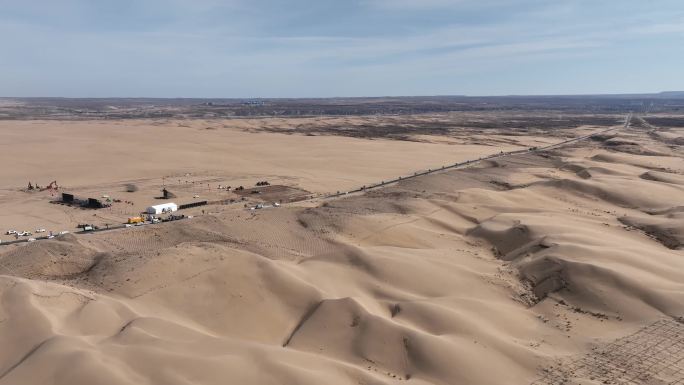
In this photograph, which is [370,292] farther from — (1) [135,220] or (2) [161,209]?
(2) [161,209]

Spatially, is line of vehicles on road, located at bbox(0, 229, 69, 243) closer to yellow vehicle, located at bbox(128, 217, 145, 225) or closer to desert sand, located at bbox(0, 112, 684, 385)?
desert sand, located at bbox(0, 112, 684, 385)

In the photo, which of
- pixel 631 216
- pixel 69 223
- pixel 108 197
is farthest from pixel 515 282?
pixel 108 197

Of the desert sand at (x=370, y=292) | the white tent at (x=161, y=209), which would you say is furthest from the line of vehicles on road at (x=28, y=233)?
the white tent at (x=161, y=209)

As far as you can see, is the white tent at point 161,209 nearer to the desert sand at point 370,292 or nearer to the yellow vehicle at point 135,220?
the yellow vehicle at point 135,220

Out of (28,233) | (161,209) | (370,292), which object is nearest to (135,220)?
(161,209)

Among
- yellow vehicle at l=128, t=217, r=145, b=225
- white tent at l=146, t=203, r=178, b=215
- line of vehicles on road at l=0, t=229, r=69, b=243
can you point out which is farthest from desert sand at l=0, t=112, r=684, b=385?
white tent at l=146, t=203, r=178, b=215

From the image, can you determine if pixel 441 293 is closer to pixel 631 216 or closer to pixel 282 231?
pixel 282 231
